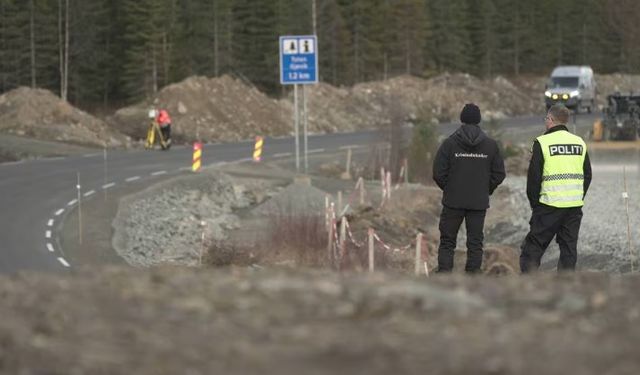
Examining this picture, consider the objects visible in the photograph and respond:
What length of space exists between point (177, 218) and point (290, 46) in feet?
23.2

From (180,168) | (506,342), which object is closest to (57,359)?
(506,342)

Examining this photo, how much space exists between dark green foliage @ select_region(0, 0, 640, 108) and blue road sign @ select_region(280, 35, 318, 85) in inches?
1682

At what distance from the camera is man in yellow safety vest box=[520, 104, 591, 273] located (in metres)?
12.0

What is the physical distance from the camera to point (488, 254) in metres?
19.9

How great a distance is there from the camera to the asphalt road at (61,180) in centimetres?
2272

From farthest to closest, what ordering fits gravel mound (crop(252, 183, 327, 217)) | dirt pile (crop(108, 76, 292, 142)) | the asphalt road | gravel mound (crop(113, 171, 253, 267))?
dirt pile (crop(108, 76, 292, 142)) → gravel mound (crop(252, 183, 327, 217)) → gravel mound (crop(113, 171, 253, 267)) → the asphalt road

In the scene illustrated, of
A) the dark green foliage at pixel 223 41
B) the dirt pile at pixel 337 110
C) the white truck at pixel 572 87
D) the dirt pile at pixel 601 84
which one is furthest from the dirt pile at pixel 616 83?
the dirt pile at pixel 337 110

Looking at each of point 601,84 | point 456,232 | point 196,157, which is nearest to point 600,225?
point 196,157

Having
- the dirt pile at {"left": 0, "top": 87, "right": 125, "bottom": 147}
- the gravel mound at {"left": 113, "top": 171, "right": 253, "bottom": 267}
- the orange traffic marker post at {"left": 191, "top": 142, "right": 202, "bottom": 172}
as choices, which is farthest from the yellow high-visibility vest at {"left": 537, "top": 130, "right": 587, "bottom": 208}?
the dirt pile at {"left": 0, "top": 87, "right": 125, "bottom": 147}

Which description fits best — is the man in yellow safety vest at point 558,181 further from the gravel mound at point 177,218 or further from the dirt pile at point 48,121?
the dirt pile at point 48,121

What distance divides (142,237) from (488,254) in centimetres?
823

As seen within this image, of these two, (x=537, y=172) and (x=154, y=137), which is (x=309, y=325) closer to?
(x=537, y=172)

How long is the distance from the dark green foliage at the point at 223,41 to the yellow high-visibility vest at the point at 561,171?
64730 millimetres

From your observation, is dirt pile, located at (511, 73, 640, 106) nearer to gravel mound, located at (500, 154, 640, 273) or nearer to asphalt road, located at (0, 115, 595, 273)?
asphalt road, located at (0, 115, 595, 273)
